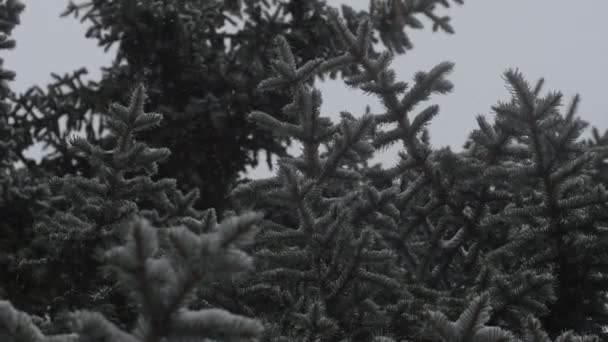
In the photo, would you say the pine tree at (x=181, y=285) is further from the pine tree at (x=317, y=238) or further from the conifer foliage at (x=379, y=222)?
the pine tree at (x=317, y=238)

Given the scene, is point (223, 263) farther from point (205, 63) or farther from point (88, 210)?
point (205, 63)

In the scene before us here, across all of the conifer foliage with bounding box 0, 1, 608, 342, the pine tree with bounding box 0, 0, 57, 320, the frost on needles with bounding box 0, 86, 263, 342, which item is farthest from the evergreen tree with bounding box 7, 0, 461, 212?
the frost on needles with bounding box 0, 86, 263, 342

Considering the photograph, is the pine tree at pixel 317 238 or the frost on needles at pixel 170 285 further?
the pine tree at pixel 317 238

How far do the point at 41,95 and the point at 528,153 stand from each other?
690cm

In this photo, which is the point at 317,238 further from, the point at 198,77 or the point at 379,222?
the point at 198,77

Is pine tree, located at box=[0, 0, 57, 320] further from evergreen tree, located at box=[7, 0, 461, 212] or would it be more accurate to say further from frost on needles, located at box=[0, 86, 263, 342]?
frost on needles, located at box=[0, 86, 263, 342]

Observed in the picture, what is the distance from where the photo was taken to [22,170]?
751 centimetres

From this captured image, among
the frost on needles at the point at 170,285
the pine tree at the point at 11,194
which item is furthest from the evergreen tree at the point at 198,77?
the frost on needles at the point at 170,285

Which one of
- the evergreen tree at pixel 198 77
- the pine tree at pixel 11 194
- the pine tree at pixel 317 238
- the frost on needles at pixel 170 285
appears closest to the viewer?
the frost on needles at pixel 170 285

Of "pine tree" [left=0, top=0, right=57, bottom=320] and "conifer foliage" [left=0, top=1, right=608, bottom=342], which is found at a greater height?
"pine tree" [left=0, top=0, right=57, bottom=320]

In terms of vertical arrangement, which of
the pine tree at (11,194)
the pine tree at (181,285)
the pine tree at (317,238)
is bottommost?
the pine tree at (181,285)

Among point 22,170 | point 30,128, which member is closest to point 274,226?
point 22,170

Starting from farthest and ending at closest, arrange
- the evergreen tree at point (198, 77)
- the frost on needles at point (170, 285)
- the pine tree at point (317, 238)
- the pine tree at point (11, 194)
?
the evergreen tree at point (198, 77)
the pine tree at point (11, 194)
the pine tree at point (317, 238)
the frost on needles at point (170, 285)

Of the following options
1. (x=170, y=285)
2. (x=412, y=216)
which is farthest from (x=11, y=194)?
(x=170, y=285)
